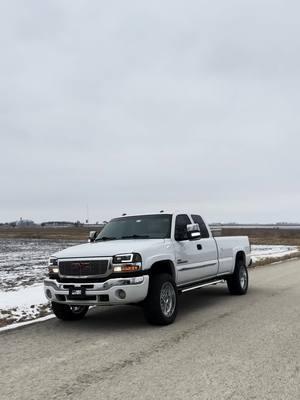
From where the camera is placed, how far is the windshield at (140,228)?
29.7ft

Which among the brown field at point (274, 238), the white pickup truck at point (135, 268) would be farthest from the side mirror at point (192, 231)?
the brown field at point (274, 238)

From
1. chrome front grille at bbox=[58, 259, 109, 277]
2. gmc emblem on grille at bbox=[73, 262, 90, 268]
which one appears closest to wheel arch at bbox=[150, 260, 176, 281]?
chrome front grille at bbox=[58, 259, 109, 277]

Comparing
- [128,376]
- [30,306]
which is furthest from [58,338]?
[30,306]

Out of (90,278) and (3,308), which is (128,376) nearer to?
(90,278)

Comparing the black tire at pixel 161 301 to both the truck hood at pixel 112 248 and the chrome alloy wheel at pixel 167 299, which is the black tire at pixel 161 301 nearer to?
the chrome alloy wheel at pixel 167 299

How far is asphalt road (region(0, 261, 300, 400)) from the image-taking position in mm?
4719

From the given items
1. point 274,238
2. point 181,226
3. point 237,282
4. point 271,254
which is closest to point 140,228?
point 181,226

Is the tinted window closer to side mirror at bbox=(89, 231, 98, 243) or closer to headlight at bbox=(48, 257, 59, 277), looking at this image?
side mirror at bbox=(89, 231, 98, 243)

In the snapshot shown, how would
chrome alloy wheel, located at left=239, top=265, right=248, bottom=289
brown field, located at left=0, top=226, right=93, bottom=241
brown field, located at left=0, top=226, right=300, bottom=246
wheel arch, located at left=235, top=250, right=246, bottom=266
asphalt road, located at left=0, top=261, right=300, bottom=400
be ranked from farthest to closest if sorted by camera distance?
brown field, located at left=0, top=226, right=93, bottom=241 < brown field, located at left=0, top=226, right=300, bottom=246 < wheel arch, located at left=235, top=250, right=246, bottom=266 < chrome alloy wheel, located at left=239, top=265, right=248, bottom=289 < asphalt road, located at left=0, top=261, right=300, bottom=400

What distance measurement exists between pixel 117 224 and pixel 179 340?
11.9 feet

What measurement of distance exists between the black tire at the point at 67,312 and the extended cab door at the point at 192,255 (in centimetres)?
195

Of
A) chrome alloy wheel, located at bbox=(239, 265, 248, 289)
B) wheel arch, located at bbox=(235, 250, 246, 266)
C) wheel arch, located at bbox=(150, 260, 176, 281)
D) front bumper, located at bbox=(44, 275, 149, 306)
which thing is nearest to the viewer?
front bumper, located at bbox=(44, 275, 149, 306)

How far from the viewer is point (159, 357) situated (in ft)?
19.2

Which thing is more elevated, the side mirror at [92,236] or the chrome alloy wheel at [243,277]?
the side mirror at [92,236]
